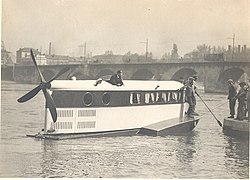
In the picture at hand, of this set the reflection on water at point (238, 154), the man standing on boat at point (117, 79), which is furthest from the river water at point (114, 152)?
the man standing on boat at point (117, 79)

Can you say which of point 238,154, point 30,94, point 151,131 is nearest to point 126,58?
point 151,131

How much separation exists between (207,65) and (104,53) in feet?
1.64

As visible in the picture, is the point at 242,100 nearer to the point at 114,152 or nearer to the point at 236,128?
the point at 236,128

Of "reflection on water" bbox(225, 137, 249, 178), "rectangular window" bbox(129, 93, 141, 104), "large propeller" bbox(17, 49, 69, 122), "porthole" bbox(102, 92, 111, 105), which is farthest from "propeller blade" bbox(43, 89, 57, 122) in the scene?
"reflection on water" bbox(225, 137, 249, 178)

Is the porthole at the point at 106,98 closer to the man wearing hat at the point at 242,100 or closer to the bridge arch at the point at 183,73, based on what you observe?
the bridge arch at the point at 183,73

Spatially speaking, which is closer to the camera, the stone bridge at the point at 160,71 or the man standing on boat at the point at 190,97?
the stone bridge at the point at 160,71

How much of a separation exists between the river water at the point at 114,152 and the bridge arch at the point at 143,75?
29cm

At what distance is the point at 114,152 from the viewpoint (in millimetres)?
2215

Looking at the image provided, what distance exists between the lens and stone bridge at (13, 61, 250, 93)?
2.28 meters

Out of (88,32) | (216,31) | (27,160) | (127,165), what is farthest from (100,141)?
(216,31)

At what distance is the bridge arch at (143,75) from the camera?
2355 millimetres

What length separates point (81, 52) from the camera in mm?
2303

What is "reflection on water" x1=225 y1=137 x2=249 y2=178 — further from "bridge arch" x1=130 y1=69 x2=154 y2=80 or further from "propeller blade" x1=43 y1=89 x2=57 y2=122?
"propeller blade" x1=43 y1=89 x2=57 y2=122

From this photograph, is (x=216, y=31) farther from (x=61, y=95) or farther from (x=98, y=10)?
(x=61, y=95)
